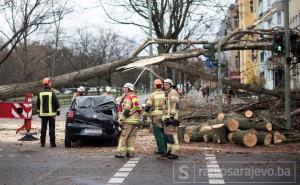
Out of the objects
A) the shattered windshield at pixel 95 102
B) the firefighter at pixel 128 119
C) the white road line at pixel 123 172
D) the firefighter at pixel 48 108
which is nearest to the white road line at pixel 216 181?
the white road line at pixel 123 172

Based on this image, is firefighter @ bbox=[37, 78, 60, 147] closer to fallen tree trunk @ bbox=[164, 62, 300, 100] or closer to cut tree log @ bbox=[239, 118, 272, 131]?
cut tree log @ bbox=[239, 118, 272, 131]

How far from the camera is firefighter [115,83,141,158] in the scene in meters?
12.8

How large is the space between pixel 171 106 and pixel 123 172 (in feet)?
8.98

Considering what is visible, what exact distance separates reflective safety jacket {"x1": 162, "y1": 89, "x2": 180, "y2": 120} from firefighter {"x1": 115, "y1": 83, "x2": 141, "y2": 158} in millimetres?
698

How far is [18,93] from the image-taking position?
1836 cm

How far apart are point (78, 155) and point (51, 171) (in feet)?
9.06

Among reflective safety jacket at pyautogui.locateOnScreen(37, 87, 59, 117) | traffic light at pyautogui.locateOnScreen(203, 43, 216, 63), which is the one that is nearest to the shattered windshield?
reflective safety jacket at pyautogui.locateOnScreen(37, 87, 59, 117)

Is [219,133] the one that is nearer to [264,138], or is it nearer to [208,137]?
[208,137]

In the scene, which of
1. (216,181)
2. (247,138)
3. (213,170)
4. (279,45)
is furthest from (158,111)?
(279,45)

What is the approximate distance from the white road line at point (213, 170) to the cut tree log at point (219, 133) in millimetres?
2254

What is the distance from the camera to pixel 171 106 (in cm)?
1270

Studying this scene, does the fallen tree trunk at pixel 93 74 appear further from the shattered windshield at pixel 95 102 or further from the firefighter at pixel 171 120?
the firefighter at pixel 171 120

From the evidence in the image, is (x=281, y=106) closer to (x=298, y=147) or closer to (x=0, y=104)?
(x=298, y=147)

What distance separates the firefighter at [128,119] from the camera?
12770 millimetres
